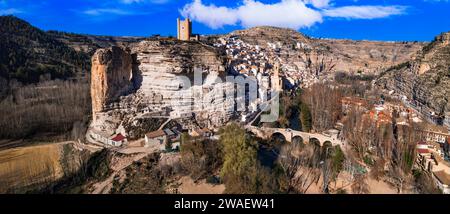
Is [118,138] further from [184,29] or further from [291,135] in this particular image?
[184,29]

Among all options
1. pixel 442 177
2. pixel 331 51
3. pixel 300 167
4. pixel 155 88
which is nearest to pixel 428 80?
pixel 442 177

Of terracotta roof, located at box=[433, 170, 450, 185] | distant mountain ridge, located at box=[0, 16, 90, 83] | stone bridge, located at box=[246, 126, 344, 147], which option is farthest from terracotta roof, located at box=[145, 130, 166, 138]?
distant mountain ridge, located at box=[0, 16, 90, 83]

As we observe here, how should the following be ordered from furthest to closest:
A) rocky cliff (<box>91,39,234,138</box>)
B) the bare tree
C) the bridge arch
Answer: the bridge arch, rocky cliff (<box>91,39,234,138</box>), the bare tree

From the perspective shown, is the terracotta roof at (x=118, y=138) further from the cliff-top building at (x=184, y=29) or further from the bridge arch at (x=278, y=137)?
the cliff-top building at (x=184, y=29)

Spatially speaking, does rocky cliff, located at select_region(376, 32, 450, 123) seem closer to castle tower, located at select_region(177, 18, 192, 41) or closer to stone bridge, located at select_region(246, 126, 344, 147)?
stone bridge, located at select_region(246, 126, 344, 147)

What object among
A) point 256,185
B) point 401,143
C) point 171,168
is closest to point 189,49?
point 171,168

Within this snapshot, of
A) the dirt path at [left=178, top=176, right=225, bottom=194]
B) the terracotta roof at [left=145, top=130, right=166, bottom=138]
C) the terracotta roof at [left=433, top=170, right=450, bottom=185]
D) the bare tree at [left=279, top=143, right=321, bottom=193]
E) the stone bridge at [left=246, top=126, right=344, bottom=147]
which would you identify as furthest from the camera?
the stone bridge at [left=246, top=126, right=344, bottom=147]

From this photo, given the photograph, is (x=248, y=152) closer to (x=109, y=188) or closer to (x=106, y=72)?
(x=109, y=188)
